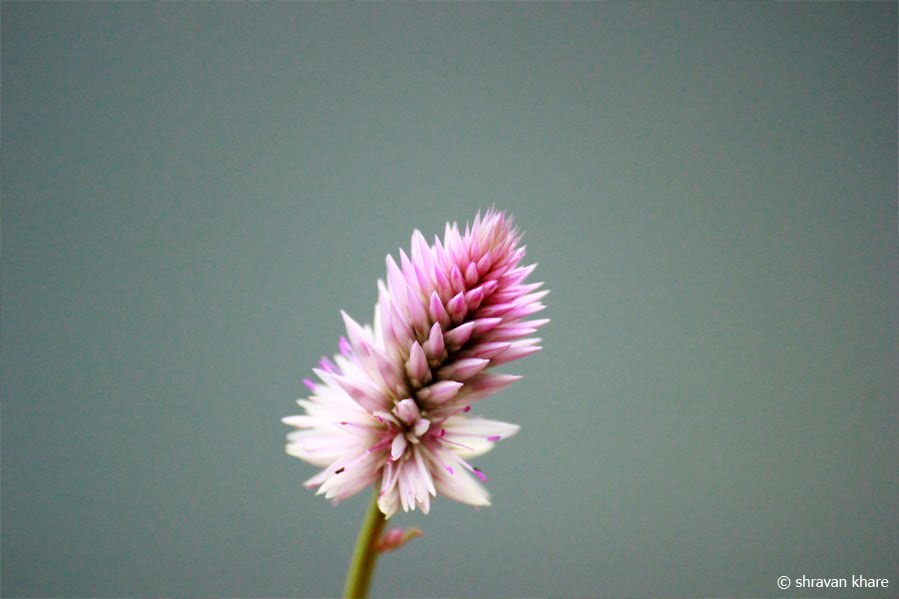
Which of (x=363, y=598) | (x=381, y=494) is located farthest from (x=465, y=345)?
(x=363, y=598)

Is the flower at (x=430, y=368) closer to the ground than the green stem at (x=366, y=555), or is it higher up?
higher up

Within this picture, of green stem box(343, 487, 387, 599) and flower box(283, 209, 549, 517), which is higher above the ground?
flower box(283, 209, 549, 517)

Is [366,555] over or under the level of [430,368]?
under

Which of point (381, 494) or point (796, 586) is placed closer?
point (381, 494)

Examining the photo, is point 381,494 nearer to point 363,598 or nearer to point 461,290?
point 363,598

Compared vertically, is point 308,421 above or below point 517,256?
below

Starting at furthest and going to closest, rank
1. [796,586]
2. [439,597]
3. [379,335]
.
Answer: [439,597] < [796,586] < [379,335]

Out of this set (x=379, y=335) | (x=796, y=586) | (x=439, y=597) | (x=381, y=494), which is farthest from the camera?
(x=439, y=597)

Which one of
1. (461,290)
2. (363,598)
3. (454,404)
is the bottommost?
(363,598)
